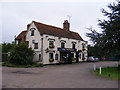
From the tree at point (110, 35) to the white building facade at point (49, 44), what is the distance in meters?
12.4

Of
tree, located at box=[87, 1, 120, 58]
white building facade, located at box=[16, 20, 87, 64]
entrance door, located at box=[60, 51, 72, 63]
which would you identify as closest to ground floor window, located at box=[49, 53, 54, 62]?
white building facade, located at box=[16, 20, 87, 64]

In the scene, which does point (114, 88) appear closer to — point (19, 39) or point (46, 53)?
point (46, 53)

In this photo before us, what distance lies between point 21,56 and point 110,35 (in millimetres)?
16219

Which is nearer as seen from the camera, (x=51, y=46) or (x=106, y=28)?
(x=106, y=28)

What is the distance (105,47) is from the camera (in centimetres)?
1797

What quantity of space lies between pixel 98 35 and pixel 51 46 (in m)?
13.0

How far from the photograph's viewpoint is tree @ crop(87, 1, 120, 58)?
16.8m

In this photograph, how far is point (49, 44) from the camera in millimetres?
30109

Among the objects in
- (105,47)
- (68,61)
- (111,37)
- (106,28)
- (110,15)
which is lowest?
(68,61)

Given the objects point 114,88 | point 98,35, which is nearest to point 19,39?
point 98,35

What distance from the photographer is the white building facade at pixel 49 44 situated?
95.0 ft

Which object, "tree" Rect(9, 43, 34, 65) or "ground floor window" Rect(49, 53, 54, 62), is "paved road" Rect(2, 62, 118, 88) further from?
"ground floor window" Rect(49, 53, 54, 62)

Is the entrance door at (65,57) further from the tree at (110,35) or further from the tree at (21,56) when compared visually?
the tree at (110,35)

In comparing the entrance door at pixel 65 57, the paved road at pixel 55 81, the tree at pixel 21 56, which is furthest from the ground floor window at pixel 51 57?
the paved road at pixel 55 81
